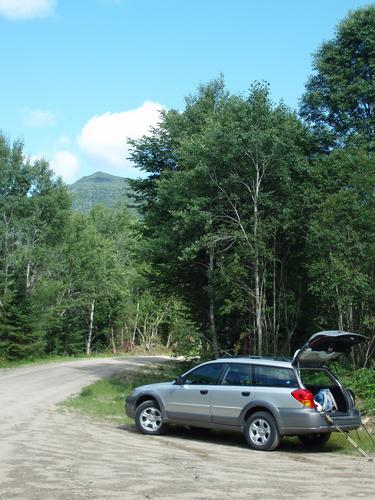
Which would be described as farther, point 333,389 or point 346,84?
point 346,84

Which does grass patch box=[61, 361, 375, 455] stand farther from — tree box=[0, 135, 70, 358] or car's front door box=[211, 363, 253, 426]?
tree box=[0, 135, 70, 358]

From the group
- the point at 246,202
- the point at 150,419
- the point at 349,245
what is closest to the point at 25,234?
the point at 246,202

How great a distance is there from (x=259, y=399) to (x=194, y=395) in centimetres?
150

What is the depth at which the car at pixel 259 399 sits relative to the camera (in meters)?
10.1

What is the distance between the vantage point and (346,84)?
2252 cm

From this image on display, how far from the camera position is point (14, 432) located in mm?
11625

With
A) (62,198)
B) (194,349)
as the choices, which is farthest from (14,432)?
(62,198)

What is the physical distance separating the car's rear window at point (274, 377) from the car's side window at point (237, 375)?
0.17m

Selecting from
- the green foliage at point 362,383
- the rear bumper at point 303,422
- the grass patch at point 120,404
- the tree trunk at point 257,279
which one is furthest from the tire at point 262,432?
the tree trunk at point 257,279

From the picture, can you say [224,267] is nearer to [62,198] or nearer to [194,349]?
[194,349]

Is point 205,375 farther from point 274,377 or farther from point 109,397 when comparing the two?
point 109,397

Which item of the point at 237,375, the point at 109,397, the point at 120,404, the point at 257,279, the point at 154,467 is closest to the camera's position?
the point at 154,467

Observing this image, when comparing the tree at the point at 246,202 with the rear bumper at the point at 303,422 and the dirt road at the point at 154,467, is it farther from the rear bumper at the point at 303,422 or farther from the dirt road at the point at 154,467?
the rear bumper at the point at 303,422

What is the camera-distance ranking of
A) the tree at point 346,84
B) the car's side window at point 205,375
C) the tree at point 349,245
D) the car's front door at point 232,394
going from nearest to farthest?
the car's front door at point 232,394
the car's side window at point 205,375
the tree at point 349,245
the tree at point 346,84
